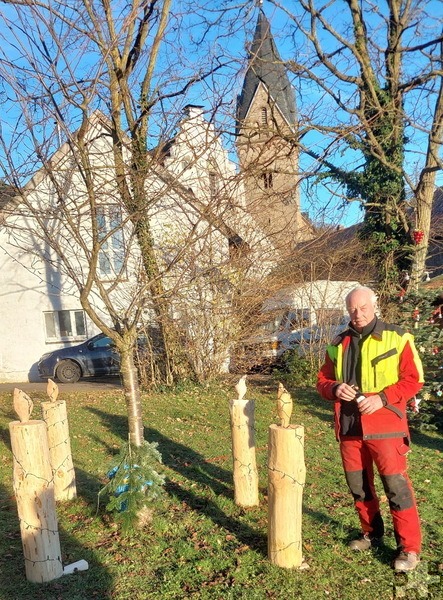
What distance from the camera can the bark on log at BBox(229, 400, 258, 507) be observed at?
468 cm

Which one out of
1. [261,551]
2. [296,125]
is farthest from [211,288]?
[261,551]

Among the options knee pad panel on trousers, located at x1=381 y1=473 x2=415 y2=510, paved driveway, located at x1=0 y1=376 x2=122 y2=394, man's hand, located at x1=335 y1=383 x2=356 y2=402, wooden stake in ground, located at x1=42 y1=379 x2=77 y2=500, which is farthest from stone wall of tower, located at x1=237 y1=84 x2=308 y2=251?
paved driveway, located at x1=0 y1=376 x2=122 y2=394

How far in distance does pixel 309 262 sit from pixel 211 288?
8.38 ft

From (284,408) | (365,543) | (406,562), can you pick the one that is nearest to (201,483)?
(365,543)

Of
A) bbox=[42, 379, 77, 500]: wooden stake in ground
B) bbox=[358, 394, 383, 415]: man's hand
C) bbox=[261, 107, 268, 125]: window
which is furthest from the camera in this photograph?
bbox=[261, 107, 268, 125]: window

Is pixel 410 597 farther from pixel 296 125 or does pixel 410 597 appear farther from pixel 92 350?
pixel 92 350

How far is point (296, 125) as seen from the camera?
7.85m

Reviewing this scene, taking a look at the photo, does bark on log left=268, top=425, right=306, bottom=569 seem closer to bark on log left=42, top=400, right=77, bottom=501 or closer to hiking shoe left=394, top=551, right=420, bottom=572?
hiking shoe left=394, top=551, right=420, bottom=572

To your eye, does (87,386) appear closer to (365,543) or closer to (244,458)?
(244,458)

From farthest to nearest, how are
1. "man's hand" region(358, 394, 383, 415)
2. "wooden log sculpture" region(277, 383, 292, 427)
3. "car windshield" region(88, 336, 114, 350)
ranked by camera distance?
"car windshield" region(88, 336, 114, 350), "wooden log sculpture" region(277, 383, 292, 427), "man's hand" region(358, 394, 383, 415)

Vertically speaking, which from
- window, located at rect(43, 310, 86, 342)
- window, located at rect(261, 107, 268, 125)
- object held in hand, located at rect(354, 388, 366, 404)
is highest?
window, located at rect(261, 107, 268, 125)

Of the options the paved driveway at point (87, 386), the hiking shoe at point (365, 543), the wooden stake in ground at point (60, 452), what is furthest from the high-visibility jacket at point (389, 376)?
the paved driveway at point (87, 386)

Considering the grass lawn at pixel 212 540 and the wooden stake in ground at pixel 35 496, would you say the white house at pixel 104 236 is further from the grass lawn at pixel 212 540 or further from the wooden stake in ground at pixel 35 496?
the grass lawn at pixel 212 540

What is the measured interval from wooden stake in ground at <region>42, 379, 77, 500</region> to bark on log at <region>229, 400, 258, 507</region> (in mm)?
1540
